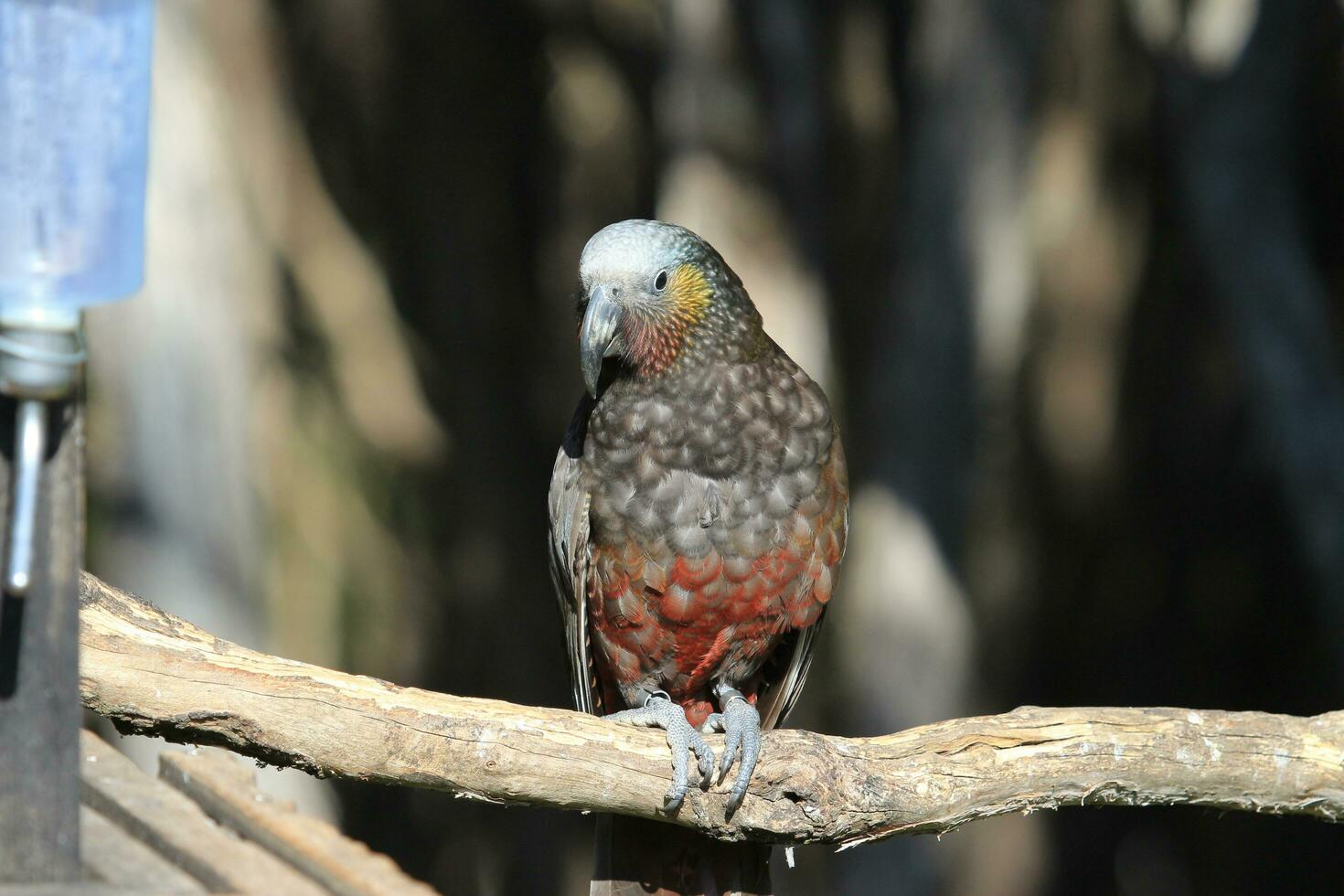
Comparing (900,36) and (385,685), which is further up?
(900,36)

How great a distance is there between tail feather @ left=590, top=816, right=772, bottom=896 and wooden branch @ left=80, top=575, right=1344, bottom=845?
524 millimetres

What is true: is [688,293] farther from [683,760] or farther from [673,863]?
[673,863]

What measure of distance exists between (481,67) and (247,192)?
2218 mm

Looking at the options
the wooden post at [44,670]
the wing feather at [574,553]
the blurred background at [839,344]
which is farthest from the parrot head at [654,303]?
the blurred background at [839,344]

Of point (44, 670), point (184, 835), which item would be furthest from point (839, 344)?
point (44, 670)

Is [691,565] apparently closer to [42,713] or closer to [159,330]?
[42,713]

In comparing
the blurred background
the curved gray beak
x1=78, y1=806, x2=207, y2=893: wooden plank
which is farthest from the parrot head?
the blurred background

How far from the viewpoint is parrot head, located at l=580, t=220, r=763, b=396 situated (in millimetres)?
3682

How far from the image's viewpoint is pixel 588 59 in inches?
323

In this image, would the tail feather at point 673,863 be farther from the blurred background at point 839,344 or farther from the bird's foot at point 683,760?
the blurred background at point 839,344

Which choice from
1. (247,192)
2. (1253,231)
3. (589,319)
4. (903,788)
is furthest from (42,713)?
(1253,231)

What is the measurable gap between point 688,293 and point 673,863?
4.98 ft

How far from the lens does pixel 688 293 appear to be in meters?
3.81

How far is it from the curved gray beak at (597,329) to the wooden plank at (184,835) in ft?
5.14
